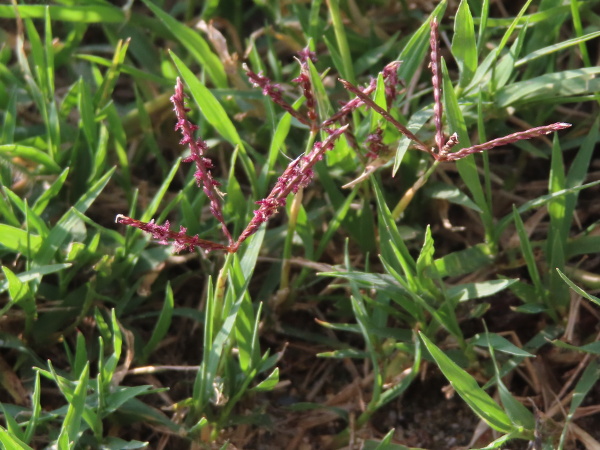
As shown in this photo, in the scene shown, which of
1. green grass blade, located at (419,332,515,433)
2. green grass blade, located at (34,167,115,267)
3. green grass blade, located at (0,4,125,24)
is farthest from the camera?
green grass blade, located at (0,4,125,24)

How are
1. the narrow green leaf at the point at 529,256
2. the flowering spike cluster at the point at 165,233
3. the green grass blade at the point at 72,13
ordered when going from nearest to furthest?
1. the flowering spike cluster at the point at 165,233
2. the narrow green leaf at the point at 529,256
3. the green grass blade at the point at 72,13

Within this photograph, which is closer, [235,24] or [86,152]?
[86,152]

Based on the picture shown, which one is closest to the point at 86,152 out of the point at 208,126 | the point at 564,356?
the point at 208,126

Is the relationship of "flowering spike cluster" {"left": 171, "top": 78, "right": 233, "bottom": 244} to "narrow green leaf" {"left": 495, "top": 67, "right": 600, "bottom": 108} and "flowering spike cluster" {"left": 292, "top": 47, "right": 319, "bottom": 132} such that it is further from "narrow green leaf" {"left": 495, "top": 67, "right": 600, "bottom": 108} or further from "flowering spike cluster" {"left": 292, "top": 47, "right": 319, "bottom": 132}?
"narrow green leaf" {"left": 495, "top": 67, "right": 600, "bottom": 108}

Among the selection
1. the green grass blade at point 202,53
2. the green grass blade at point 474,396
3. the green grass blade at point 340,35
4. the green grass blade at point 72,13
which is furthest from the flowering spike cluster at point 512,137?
the green grass blade at point 72,13

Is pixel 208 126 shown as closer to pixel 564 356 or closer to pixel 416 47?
pixel 416 47

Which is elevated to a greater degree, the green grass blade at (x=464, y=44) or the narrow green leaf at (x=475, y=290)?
the green grass blade at (x=464, y=44)

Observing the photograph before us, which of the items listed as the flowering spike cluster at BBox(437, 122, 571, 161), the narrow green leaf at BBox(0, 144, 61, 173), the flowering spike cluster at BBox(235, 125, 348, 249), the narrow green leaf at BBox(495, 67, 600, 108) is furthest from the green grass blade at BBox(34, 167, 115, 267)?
the narrow green leaf at BBox(495, 67, 600, 108)

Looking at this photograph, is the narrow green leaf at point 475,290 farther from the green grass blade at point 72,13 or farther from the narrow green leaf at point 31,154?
the green grass blade at point 72,13

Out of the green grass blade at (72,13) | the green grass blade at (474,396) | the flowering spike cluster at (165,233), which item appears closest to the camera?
the flowering spike cluster at (165,233)
